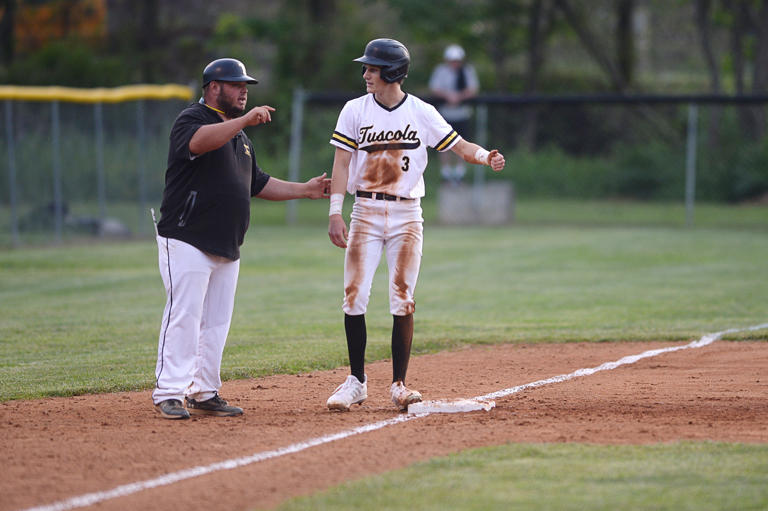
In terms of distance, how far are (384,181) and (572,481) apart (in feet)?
7.56

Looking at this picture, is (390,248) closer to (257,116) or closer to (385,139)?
(385,139)

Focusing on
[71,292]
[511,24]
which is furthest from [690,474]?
[511,24]

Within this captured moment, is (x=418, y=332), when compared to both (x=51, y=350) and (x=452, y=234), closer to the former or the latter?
(x=51, y=350)

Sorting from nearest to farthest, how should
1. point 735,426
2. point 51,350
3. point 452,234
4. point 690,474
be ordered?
point 690,474 < point 735,426 < point 51,350 < point 452,234

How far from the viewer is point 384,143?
19.7ft

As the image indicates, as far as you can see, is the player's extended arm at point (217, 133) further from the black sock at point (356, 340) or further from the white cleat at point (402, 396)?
the white cleat at point (402, 396)

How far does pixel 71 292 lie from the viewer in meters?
11.9

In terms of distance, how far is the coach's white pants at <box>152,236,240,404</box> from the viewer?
5801 mm

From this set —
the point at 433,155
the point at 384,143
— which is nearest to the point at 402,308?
the point at 384,143

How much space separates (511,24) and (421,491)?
28.6m

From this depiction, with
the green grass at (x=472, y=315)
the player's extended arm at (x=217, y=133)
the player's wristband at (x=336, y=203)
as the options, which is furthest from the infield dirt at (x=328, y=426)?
the player's extended arm at (x=217, y=133)

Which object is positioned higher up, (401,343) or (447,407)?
(401,343)

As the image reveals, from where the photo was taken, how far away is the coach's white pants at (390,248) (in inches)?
238

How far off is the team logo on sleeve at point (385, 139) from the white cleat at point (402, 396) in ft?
4.63
